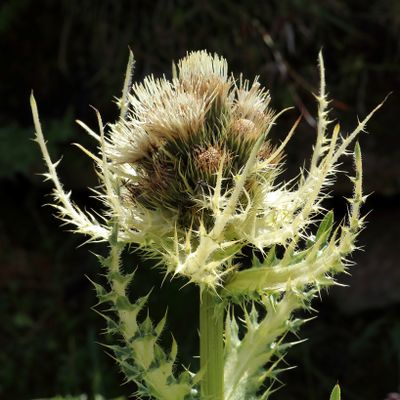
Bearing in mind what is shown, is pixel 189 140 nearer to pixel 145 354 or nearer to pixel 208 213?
pixel 208 213

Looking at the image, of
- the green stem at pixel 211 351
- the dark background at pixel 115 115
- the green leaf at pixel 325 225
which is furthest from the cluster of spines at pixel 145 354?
the dark background at pixel 115 115

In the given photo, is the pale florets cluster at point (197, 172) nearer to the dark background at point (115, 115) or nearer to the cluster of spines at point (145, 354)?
the cluster of spines at point (145, 354)

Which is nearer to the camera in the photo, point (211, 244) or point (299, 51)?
point (211, 244)

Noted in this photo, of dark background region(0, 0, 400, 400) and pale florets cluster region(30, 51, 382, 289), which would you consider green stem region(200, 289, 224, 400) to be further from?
dark background region(0, 0, 400, 400)

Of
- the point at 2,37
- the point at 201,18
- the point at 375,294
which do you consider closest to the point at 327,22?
the point at 201,18

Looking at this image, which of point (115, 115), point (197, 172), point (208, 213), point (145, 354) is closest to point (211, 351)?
point (145, 354)

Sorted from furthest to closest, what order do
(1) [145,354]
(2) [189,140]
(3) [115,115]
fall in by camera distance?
1. (3) [115,115]
2. (2) [189,140]
3. (1) [145,354]

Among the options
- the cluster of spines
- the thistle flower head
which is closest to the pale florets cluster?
the thistle flower head

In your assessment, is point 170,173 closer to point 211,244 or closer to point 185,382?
point 211,244
